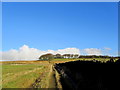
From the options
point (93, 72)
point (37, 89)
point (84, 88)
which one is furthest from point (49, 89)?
point (93, 72)

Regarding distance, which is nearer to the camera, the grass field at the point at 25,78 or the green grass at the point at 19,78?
the grass field at the point at 25,78

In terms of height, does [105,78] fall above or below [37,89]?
above

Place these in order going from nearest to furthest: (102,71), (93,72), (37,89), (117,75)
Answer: (117,75)
(102,71)
(37,89)
(93,72)

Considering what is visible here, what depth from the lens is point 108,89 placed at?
52.7 feet

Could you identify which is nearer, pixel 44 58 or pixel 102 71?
pixel 102 71

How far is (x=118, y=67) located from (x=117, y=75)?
2.04ft

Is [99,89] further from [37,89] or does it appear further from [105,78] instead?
[37,89]

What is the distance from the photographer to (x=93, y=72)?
24.0m

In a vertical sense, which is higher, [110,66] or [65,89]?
[110,66]

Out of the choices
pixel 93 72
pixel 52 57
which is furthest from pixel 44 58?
pixel 93 72

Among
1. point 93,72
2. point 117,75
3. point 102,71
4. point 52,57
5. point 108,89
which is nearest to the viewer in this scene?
point 117,75

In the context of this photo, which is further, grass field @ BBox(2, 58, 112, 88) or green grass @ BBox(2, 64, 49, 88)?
green grass @ BBox(2, 64, 49, 88)

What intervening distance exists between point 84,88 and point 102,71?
86.4 inches

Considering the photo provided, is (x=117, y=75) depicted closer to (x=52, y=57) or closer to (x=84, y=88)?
(x=84, y=88)
